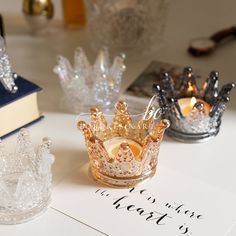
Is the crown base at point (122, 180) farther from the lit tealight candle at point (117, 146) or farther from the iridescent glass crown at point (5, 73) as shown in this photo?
the iridescent glass crown at point (5, 73)

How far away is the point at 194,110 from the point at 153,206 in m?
0.16

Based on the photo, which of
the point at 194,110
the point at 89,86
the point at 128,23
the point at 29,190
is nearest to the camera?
the point at 29,190

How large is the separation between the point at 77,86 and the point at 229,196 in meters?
0.29

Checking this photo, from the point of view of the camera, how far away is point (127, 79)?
3.23ft

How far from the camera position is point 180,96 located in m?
0.88

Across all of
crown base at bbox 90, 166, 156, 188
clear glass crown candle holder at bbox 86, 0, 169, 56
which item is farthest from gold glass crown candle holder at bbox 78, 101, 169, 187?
clear glass crown candle holder at bbox 86, 0, 169, 56

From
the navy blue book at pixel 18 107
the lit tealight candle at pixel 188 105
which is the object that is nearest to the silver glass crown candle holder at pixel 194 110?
the lit tealight candle at pixel 188 105

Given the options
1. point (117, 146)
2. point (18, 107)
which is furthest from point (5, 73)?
point (117, 146)

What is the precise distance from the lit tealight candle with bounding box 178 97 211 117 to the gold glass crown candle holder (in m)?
0.06

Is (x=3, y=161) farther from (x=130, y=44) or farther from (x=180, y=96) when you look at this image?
(x=130, y=44)

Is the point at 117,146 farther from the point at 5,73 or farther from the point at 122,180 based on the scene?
the point at 5,73

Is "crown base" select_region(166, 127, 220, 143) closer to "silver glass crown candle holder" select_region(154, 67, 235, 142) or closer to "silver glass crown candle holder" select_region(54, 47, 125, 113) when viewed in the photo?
"silver glass crown candle holder" select_region(154, 67, 235, 142)

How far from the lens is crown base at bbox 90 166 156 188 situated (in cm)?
74

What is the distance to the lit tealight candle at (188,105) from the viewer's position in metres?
0.83
